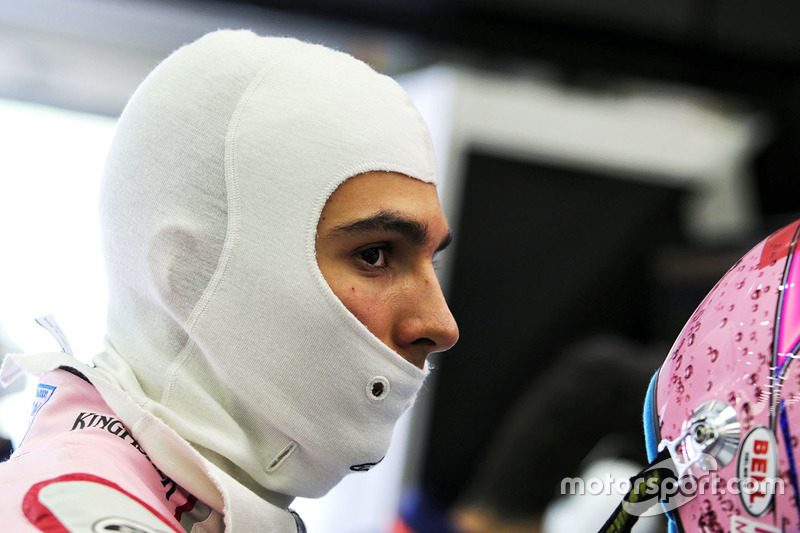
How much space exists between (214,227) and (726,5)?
2825 mm

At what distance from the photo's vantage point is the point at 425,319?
1080 mm

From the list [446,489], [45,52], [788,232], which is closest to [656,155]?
[446,489]

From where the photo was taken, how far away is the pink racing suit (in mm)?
826

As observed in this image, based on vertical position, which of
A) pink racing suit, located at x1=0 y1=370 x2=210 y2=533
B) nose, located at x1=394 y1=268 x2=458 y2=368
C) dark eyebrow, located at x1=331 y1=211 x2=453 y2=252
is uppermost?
dark eyebrow, located at x1=331 y1=211 x2=453 y2=252

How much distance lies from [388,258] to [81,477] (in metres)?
0.45

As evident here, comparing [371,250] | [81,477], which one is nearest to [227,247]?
[371,250]

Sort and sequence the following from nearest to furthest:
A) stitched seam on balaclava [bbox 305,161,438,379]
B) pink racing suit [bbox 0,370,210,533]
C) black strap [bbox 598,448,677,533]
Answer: pink racing suit [bbox 0,370,210,533] < black strap [bbox 598,448,677,533] < stitched seam on balaclava [bbox 305,161,438,379]

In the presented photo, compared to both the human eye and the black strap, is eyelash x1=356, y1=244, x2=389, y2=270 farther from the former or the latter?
the black strap

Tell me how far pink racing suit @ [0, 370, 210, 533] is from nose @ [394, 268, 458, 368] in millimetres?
323

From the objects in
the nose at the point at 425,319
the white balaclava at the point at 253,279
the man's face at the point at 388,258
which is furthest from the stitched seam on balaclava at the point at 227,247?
the nose at the point at 425,319

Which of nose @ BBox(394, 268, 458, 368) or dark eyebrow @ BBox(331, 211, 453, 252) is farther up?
dark eyebrow @ BBox(331, 211, 453, 252)

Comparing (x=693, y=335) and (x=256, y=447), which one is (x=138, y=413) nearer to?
(x=256, y=447)
